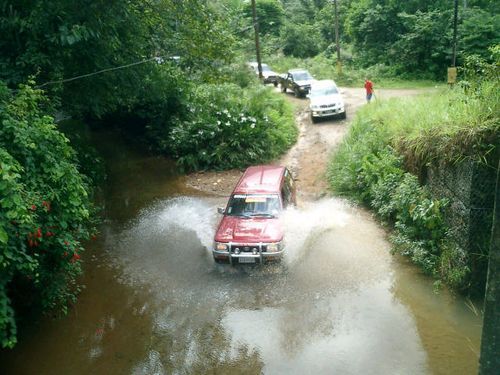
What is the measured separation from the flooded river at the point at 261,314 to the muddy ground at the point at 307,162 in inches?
120

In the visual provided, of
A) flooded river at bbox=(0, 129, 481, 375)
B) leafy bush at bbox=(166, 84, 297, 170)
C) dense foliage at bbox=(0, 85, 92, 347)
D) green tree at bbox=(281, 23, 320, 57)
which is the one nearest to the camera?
dense foliage at bbox=(0, 85, 92, 347)

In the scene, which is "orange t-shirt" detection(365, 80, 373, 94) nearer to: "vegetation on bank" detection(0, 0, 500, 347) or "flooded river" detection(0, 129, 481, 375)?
"vegetation on bank" detection(0, 0, 500, 347)

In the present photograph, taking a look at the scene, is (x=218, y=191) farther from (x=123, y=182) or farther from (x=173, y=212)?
(x=123, y=182)

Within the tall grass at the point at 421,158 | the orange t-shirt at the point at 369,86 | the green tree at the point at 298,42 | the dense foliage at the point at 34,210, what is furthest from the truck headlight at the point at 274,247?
the green tree at the point at 298,42

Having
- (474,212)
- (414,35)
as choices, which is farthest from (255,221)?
(414,35)

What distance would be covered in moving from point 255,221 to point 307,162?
7.43 metres

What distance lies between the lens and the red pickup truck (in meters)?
9.84

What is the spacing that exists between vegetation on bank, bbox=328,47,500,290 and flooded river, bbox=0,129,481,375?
1.82ft

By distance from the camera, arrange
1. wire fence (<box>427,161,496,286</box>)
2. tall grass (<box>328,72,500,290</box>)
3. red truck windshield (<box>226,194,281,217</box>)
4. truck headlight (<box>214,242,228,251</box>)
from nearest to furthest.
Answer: wire fence (<box>427,161,496,286</box>)
tall grass (<box>328,72,500,290</box>)
truck headlight (<box>214,242,228,251</box>)
red truck windshield (<box>226,194,281,217</box>)

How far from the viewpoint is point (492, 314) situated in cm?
305

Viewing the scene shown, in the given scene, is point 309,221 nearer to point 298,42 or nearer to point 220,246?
point 220,246

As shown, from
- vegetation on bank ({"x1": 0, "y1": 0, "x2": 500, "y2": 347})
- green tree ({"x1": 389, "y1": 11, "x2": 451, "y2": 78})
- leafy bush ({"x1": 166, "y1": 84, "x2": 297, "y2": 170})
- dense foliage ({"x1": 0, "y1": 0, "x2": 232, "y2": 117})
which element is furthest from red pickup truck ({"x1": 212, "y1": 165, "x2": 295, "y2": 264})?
green tree ({"x1": 389, "y1": 11, "x2": 451, "y2": 78})

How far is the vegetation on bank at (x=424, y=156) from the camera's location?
8.63 m

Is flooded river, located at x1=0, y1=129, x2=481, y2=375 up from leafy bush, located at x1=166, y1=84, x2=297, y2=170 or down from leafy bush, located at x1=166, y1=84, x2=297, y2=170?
down
